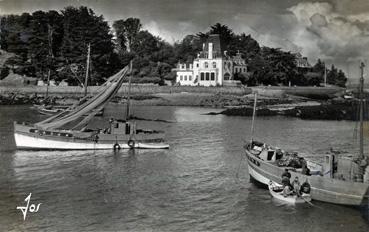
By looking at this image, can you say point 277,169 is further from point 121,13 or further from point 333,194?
point 121,13

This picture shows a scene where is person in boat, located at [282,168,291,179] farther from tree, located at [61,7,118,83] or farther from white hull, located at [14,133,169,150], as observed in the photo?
tree, located at [61,7,118,83]

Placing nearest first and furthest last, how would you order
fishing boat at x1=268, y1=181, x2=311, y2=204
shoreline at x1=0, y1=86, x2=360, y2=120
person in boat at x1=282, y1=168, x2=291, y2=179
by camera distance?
fishing boat at x1=268, y1=181, x2=311, y2=204, person in boat at x1=282, y1=168, x2=291, y2=179, shoreline at x1=0, y1=86, x2=360, y2=120

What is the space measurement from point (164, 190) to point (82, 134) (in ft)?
16.3

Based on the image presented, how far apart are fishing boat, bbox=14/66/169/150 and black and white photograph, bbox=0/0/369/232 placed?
1.2 inches

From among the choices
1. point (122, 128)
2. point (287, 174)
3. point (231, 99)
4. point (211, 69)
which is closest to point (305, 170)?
point (287, 174)

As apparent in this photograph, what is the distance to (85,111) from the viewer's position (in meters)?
14.4

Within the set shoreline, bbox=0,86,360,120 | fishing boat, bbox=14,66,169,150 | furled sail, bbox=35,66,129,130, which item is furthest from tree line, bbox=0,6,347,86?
fishing boat, bbox=14,66,169,150

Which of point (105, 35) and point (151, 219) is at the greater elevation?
point (105, 35)

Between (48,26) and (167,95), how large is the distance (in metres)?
9.38

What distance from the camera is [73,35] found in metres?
19.3

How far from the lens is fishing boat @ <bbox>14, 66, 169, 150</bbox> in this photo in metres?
13.8

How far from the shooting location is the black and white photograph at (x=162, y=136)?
28.6 feet

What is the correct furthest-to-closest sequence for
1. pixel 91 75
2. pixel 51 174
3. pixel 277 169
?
pixel 91 75, pixel 51 174, pixel 277 169

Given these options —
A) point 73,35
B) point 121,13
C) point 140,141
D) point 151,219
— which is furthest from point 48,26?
point 151,219
